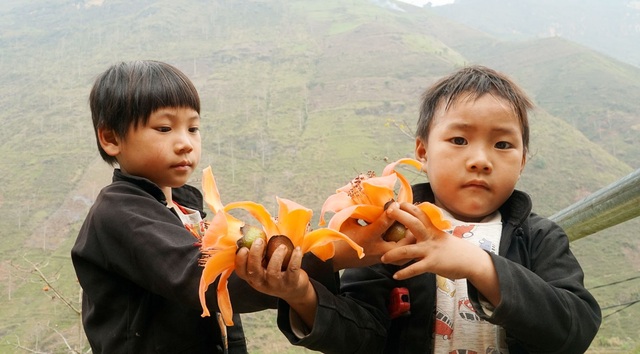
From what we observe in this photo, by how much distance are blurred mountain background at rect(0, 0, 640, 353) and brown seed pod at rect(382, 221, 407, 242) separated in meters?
4.98

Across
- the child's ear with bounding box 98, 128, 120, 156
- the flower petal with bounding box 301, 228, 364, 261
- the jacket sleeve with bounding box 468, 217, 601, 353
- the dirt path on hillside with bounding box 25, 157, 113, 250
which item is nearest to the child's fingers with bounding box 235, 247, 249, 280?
the flower petal with bounding box 301, 228, 364, 261

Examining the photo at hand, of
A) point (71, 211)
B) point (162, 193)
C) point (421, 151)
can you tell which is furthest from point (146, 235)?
point (71, 211)

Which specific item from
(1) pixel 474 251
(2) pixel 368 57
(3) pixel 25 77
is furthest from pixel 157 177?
(3) pixel 25 77

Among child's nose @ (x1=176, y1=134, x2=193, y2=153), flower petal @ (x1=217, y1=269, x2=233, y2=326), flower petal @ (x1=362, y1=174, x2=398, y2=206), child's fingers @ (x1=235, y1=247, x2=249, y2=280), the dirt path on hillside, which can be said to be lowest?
the dirt path on hillside

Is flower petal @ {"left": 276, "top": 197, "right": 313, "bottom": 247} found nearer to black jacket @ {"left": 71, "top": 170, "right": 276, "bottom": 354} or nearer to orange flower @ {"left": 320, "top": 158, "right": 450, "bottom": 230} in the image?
orange flower @ {"left": 320, "top": 158, "right": 450, "bottom": 230}

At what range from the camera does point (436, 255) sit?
3.84 ft

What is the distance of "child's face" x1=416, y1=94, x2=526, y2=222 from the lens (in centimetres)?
152

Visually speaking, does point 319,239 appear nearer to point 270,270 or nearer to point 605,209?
point 270,270

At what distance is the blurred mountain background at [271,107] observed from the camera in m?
32.2

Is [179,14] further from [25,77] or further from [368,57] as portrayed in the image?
[368,57]

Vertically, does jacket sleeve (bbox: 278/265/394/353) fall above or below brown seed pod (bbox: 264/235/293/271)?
below

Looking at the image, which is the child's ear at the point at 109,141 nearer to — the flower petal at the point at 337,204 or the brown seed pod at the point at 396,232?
the flower petal at the point at 337,204

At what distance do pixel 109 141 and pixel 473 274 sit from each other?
1.18 metres

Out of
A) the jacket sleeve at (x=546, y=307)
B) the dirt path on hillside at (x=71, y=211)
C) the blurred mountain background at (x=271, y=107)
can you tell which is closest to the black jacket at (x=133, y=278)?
the jacket sleeve at (x=546, y=307)
